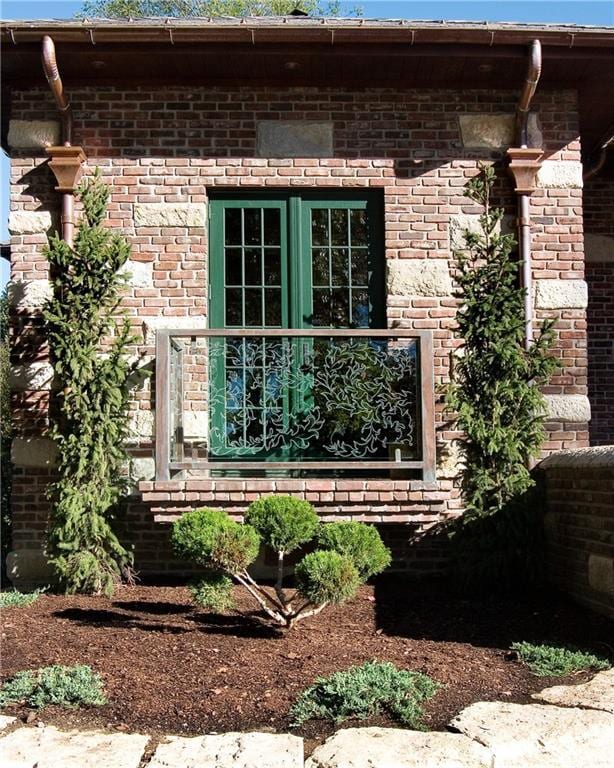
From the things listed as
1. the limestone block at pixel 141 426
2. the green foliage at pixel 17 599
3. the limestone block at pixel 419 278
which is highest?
the limestone block at pixel 419 278

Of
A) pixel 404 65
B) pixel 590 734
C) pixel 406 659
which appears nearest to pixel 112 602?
pixel 406 659

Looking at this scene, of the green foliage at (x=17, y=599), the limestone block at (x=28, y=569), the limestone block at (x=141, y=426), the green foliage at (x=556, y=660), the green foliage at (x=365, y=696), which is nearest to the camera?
the green foliage at (x=365, y=696)

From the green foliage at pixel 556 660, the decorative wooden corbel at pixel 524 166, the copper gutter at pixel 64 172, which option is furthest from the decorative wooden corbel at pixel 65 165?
the green foliage at pixel 556 660

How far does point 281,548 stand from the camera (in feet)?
15.8

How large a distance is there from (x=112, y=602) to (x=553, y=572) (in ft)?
11.1

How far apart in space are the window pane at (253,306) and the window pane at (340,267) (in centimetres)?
69

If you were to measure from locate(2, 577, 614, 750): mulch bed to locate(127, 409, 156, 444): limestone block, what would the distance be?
4.13 ft

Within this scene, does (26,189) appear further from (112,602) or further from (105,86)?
(112,602)

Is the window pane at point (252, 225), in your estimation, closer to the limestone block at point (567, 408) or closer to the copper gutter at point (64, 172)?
the copper gutter at point (64, 172)

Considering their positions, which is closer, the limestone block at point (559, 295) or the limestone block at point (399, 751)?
the limestone block at point (399, 751)

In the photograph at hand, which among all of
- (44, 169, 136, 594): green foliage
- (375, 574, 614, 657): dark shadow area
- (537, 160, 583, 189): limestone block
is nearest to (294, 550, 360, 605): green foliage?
(375, 574, 614, 657): dark shadow area

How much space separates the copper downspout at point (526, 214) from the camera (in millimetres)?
6727

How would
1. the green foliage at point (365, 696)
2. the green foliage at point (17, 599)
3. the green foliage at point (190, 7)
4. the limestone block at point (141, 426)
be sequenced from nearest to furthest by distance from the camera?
the green foliage at point (365, 696)
the green foliage at point (17, 599)
the limestone block at point (141, 426)
the green foliage at point (190, 7)

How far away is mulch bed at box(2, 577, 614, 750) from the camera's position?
3.77 meters
